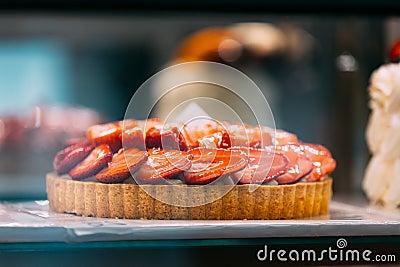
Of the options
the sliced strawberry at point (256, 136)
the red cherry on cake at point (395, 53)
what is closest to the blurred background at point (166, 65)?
the red cherry on cake at point (395, 53)

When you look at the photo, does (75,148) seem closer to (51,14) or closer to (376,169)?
(51,14)

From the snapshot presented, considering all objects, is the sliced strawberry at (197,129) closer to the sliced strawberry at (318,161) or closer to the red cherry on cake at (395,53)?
the sliced strawberry at (318,161)

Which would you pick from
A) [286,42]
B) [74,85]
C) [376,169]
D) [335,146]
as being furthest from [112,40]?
[376,169]

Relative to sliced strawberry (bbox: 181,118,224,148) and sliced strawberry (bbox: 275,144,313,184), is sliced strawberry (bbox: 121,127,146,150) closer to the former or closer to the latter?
sliced strawberry (bbox: 181,118,224,148)

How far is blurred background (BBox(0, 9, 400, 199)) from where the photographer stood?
1.11 m

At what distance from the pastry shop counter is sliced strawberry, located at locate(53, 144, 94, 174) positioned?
0.39 feet

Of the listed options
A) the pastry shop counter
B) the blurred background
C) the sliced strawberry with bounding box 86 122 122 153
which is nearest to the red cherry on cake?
the blurred background

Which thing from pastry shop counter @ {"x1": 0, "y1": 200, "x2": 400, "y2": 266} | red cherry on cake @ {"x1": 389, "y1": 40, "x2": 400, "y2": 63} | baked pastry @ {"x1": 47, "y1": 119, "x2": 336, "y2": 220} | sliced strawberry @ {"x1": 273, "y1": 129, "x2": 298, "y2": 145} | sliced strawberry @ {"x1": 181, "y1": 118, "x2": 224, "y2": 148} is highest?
red cherry on cake @ {"x1": 389, "y1": 40, "x2": 400, "y2": 63}

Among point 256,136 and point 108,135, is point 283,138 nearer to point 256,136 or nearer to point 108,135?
point 256,136

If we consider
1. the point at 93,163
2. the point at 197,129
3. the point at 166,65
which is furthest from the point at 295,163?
the point at 166,65

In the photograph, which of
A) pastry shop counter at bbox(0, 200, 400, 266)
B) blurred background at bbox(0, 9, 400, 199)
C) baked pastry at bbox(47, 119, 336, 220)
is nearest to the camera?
pastry shop counter at bbox(0, 200, 400, 266)

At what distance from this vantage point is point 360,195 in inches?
43.8

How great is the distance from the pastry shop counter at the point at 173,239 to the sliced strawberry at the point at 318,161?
0.40ft

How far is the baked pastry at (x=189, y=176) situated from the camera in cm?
80
